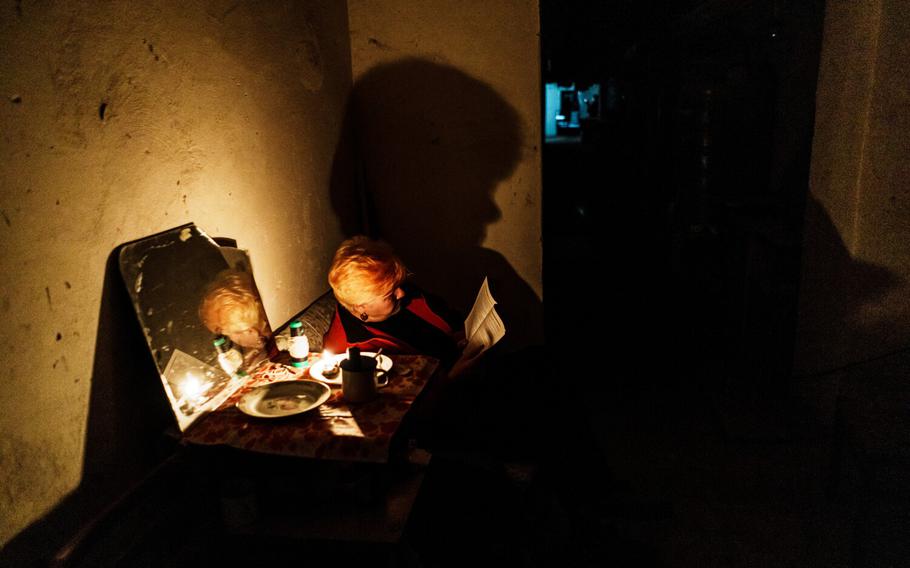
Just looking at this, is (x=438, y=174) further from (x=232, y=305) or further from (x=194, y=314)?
(x=194, y=314)

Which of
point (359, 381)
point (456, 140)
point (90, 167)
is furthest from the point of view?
point (456, 140)

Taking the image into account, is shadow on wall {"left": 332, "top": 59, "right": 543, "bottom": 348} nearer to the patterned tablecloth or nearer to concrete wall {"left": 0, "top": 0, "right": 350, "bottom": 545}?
concrete wall {"left": 0, "top": 0, "right": 350, "bottom": 545}

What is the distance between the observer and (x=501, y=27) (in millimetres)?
3172

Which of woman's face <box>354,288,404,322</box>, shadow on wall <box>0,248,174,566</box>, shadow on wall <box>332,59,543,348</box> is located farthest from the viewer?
shadow on wall <box>332,59,543,348</box>

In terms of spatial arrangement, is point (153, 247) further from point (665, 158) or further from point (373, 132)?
point (665, 158)

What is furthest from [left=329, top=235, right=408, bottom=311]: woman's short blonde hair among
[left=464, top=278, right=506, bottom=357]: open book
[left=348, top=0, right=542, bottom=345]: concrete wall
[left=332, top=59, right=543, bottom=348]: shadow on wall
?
[left=348, top=0, right=542, bottom=345]: concrete wall

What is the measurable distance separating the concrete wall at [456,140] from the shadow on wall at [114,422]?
197 cm

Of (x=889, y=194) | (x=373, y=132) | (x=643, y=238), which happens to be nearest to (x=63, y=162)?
(x=373, y=132)

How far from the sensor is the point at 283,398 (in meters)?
1.78

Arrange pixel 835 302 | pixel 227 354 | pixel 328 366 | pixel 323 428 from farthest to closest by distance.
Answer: pixel 835 302 < pixel 328 366 < pixel 227 354 < pixel 323 428

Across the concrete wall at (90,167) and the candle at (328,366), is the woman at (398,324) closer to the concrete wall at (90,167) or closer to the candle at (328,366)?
the candle at (328,366)

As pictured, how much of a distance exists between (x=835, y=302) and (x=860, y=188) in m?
0.59

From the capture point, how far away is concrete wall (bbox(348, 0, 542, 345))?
321 centimetres

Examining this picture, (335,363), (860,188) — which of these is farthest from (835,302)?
(335,363)
